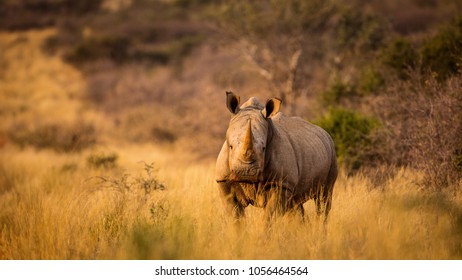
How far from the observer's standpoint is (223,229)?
19.4 ft

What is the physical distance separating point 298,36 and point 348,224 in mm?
12260

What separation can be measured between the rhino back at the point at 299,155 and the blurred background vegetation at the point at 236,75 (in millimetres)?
2180

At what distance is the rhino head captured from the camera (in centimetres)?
543

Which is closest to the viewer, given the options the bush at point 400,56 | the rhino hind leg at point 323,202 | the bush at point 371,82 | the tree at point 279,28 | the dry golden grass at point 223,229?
the dry golden grass at point 223,229

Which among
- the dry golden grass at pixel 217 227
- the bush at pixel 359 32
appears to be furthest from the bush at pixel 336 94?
the dry golden grass at pixel 217 227

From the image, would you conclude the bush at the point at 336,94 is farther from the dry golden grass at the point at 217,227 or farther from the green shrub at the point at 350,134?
the dry golden grass at the point at 217,227

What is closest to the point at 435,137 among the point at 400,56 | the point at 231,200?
the point at 231,200

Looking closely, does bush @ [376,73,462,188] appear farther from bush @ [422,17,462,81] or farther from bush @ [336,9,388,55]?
bush @ [336,9,388,55]

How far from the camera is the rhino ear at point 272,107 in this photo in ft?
19.1

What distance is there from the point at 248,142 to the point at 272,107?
61cm

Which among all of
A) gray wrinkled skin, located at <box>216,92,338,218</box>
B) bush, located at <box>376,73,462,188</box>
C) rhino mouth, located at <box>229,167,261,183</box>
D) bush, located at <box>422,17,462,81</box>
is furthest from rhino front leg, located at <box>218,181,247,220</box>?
bush, located at <box>422,17,462,81</box>

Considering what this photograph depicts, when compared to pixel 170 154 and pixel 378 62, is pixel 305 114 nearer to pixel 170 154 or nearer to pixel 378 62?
pixel 378 62

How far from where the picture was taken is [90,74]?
1188 inches
